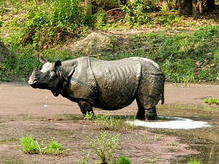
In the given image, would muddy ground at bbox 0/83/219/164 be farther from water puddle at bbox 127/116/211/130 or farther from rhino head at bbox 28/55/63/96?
rhino head at bbox 28/55/63/96

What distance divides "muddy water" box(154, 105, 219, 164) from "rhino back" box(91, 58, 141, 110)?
1.38 meters

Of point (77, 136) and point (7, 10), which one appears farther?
point (7, 10)

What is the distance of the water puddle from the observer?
11.9m

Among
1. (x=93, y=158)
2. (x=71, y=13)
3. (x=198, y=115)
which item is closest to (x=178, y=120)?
(x=198, y=115)

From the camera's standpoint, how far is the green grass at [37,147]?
28.2 feet

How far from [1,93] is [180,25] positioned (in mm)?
14347

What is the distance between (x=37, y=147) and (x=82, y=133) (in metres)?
1.91

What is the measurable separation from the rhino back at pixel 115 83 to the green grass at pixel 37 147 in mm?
3544

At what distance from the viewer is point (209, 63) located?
23109 millimetres

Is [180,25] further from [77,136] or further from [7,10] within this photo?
[77,136]

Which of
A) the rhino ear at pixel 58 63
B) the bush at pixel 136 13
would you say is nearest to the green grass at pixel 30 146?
the rhino ear at pixel 58 63

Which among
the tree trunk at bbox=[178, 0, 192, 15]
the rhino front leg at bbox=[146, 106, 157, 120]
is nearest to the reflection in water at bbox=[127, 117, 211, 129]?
the rhino front leg at bbox=[146, 106, 157, 120]

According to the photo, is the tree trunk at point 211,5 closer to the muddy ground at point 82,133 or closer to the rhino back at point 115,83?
the muddy ground at point 82,133

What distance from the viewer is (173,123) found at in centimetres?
1220
